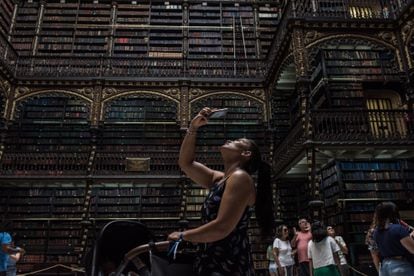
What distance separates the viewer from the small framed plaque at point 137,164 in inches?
298

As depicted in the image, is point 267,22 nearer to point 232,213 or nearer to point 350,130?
point 350,130

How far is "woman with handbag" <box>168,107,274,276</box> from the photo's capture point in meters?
0.94

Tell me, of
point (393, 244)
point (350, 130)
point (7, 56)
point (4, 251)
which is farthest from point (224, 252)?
point (7, 56)

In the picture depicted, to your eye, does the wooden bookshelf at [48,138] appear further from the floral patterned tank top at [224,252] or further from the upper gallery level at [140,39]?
the floral patterned tank top at [224,252]

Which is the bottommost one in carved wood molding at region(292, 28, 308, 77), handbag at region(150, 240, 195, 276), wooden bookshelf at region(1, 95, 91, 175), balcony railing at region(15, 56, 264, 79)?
handbag at region(150, 240, 195, 276)

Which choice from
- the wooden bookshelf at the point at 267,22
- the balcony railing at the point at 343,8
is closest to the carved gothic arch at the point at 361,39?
the balcony railing at the point at 343,8

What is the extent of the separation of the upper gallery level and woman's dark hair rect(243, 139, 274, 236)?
7174mm

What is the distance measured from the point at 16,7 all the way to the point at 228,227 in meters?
11.0

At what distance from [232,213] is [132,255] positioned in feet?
0.98

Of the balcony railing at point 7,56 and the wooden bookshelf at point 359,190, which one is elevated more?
the balcony railing at point 7,56

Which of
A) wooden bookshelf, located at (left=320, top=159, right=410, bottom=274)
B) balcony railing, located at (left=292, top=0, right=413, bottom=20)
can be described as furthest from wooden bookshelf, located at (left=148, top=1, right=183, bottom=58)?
wooden bookshelf, located at (left=320, top=159, right=410, bottom=274)

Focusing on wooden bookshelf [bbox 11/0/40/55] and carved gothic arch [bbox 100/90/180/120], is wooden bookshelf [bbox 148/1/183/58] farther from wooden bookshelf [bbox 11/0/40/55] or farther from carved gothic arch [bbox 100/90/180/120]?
wooden bookshelf [bbox 11/0/40/55]

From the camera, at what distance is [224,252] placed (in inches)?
39.5

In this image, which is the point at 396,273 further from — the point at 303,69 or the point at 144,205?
the point at 144,205
